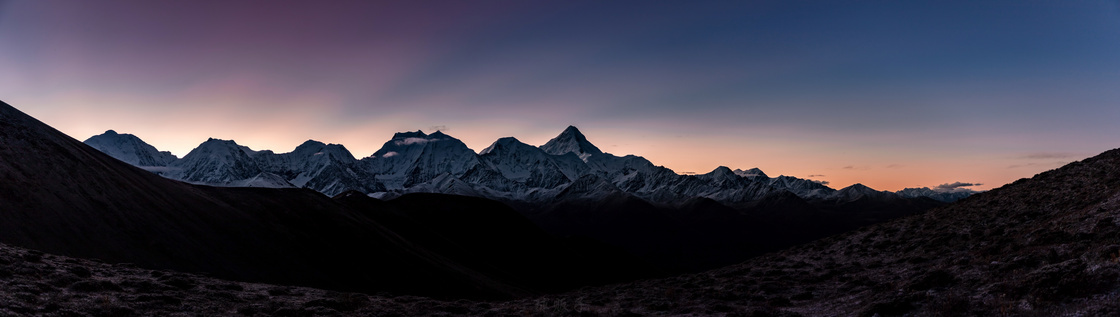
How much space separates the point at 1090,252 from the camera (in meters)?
19.5

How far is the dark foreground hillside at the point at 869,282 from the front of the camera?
57.1ft

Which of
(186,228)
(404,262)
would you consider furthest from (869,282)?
(404,262)

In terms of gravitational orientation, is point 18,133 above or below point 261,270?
above

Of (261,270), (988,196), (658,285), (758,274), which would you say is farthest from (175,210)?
(988,196)

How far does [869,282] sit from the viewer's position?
1100 inches

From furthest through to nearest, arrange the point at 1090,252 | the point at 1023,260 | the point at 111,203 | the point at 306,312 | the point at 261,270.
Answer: the point at 261,270, the point at 111,203, the point at 306,312, the point at 1023,260, the point at 1090,252

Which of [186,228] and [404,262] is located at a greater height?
[186,228]

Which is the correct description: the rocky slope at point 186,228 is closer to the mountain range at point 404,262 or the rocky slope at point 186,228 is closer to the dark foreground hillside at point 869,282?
the mountain range at point 404,262

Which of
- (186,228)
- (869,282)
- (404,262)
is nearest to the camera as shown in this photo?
(869,282)

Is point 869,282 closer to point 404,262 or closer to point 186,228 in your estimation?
point 186,228

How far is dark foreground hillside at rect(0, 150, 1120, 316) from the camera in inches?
685

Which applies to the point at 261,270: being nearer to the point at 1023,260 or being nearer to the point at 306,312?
the point at 306,312

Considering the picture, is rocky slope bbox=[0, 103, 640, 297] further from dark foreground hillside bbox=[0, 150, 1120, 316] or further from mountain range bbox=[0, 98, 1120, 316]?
dark foreground hillside bbox=[0, 150, 1120, 316]

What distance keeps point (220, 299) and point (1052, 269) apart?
115 feet
